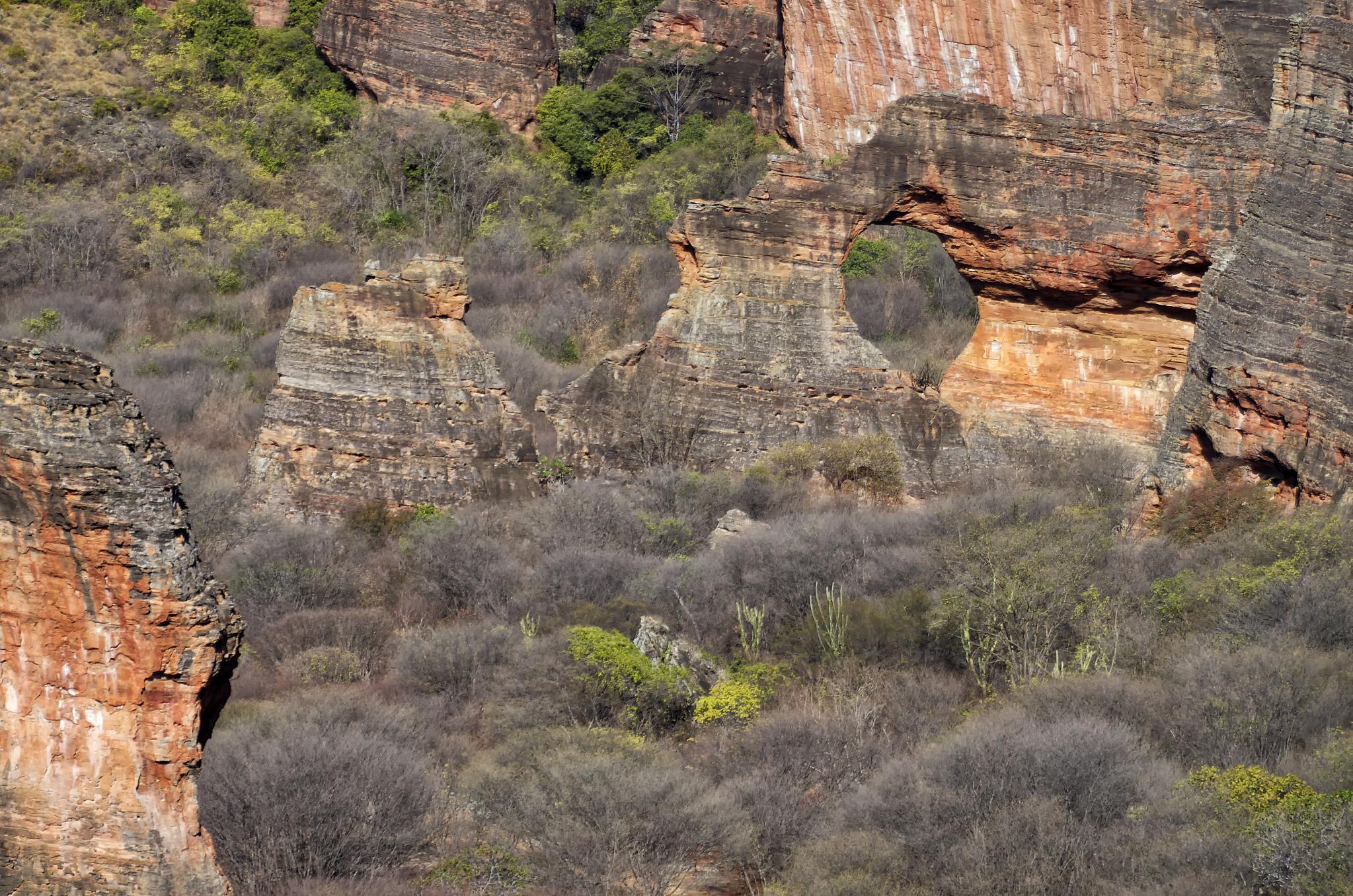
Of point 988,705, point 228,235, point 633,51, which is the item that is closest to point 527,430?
point 988,705

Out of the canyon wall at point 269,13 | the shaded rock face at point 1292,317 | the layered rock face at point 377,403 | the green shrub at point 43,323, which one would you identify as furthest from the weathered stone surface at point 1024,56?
the green shrub at point 43,323

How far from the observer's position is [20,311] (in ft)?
103

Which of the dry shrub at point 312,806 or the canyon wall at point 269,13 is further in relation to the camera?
the canyon wall at point 269,13

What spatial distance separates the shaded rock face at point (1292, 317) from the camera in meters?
16.5

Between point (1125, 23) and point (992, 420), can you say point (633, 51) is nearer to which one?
point (1125, 23)

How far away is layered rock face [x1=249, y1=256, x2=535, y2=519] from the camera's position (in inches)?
766

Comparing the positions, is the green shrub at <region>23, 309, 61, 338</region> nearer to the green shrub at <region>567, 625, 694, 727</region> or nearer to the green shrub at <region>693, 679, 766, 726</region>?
the green shrub at <region>567, 625, 694, 727</region>

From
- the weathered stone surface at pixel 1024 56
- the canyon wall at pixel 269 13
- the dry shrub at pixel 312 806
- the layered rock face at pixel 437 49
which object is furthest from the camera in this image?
the canyon wall at pixel 269 13

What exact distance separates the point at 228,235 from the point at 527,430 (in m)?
18.5

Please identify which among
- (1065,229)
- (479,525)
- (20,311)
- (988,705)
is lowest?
(20,311)

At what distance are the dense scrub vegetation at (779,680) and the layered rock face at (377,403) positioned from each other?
2.05 feet

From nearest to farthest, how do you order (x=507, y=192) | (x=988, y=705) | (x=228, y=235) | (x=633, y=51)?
(x=988, y=705), (x=228, y=235), (x=507, y=192), (x=633, y=51)

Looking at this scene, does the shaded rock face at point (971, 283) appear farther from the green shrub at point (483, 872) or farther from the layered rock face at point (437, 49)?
the layered rock face at point (437, 49)

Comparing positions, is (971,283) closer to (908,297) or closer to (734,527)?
(734,527)
